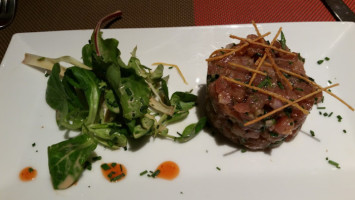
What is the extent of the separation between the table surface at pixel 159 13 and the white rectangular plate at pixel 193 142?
660 mm

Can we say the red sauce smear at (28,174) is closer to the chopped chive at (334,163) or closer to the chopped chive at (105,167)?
the chopped chive at (105,167)

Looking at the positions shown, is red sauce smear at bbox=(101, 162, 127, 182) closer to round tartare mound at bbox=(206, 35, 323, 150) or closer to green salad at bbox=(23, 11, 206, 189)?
green salad at bbox=(23, 11, 206, 189)

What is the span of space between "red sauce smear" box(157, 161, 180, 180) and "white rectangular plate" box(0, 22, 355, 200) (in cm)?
4

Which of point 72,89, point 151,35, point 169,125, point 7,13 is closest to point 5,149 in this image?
point 72,89

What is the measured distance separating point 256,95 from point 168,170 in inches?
41.8

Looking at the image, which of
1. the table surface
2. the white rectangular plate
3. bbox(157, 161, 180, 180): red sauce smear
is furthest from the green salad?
the table surface

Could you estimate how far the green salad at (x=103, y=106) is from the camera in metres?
2.43

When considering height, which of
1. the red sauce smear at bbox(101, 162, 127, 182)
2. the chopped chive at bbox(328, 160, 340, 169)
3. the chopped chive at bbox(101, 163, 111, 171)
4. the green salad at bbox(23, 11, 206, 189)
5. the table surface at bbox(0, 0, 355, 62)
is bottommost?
the chopped chive at bbox(328, 160, 340, 169)

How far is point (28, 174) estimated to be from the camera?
8.12 ft

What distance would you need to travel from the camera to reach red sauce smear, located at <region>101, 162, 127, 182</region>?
2525mm

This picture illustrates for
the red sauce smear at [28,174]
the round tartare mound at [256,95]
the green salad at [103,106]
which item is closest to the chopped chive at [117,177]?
the green salad at [103,106]

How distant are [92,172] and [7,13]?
286 cm

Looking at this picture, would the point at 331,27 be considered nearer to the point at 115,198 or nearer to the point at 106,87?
the point at 106,87

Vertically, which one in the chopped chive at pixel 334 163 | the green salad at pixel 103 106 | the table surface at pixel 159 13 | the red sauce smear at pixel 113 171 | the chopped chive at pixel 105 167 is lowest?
the chopped chive at pixel 334 163
